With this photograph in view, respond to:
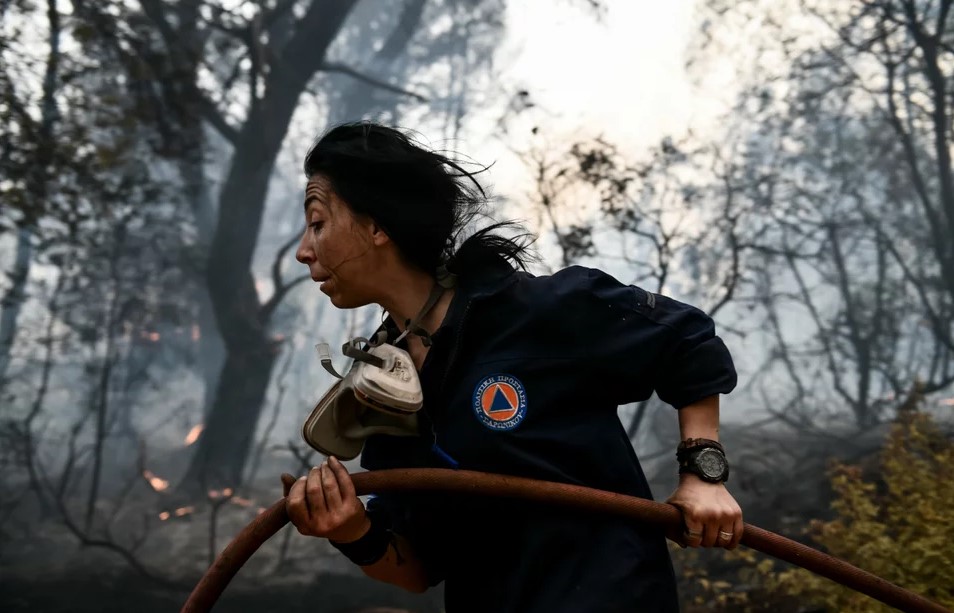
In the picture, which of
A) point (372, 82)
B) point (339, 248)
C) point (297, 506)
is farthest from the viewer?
point (372, 82)

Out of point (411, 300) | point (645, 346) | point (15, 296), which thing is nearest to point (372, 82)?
point (15, 296)

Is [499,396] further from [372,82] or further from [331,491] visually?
[372,82]

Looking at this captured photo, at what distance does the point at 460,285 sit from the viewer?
1.67 metres

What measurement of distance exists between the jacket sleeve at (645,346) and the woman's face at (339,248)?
1.59 ft

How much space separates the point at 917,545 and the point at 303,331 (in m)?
6.89

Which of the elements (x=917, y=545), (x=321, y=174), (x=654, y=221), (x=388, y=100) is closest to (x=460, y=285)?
(x=321, y=174)

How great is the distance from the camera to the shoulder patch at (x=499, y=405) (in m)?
1.47

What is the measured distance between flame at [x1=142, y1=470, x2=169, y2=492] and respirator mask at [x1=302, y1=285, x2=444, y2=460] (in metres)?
6.46

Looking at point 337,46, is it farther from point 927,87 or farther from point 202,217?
point 927,87

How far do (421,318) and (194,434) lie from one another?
686 centimetres

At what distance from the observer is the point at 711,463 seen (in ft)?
4.92

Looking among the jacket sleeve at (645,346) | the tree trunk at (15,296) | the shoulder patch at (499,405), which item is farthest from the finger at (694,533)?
the tree trunk at (15,296)

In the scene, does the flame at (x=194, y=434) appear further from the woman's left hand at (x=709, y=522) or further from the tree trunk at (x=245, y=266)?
the woman's left hand at (x=709, y=522)

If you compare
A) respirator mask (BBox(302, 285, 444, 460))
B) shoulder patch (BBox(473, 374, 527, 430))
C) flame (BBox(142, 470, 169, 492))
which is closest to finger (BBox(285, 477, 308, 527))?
respirator mask (BBox(302, 285, 444, 460))
